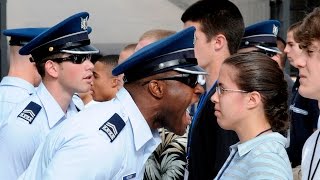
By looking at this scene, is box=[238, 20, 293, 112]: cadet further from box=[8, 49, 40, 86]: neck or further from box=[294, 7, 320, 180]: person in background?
box=[294, 7, 320, 180]: person in background

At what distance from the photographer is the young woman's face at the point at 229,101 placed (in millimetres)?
2326

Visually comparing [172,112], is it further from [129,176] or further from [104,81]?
[104,81]

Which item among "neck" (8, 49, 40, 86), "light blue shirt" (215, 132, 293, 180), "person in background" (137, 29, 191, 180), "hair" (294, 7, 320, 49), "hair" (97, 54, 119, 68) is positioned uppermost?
"hair" (294, 7, 320, 49)

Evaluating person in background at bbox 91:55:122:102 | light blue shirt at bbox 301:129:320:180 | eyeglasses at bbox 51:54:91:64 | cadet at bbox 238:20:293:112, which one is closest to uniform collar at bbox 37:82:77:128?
eyeglasses at bbox 51:54:91:64

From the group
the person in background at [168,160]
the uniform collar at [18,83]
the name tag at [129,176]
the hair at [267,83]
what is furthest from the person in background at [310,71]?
the uniform collar at [18,83]

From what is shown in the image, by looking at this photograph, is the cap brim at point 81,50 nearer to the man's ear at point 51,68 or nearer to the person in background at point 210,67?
the man's ear at point 51,68

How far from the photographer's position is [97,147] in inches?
80.5

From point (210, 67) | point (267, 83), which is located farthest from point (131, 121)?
point (210, 67)

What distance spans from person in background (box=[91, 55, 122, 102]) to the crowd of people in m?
1.66

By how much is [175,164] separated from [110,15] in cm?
327

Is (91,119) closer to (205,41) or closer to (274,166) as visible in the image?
(274,166)

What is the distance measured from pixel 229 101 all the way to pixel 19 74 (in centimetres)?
177

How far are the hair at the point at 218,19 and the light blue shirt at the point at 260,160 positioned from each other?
831mm

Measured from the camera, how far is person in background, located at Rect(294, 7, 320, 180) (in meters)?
2.36
